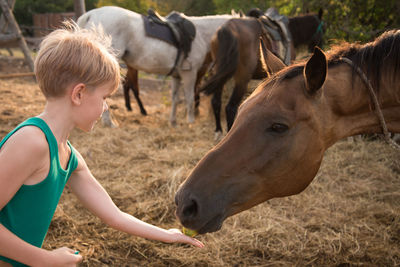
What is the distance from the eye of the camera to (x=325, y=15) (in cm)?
626

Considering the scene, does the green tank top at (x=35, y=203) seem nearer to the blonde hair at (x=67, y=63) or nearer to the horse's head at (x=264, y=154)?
the blonde hair at (x=67, y=63)

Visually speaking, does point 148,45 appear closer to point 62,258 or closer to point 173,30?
point 173,30

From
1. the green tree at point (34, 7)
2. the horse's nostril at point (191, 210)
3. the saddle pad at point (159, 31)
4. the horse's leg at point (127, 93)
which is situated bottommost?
the green tree at point (34, 7)

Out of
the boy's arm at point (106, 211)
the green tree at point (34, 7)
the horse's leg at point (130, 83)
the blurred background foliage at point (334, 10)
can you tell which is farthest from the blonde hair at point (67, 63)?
the green tree at point (34, 7)

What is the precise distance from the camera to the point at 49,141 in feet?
3.87

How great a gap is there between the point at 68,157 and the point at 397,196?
3.22m

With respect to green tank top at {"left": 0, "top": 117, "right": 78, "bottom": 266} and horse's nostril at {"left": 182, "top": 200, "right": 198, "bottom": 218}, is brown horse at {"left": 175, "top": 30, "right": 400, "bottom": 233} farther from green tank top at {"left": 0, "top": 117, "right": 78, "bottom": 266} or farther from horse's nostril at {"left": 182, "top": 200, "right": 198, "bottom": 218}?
green tank top at {"left": 0, "top": 117, "right": 78, "bottom": 266}

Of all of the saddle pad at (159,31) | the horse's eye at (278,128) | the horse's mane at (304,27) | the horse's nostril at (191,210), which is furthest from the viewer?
the horse's mane at (304,27)

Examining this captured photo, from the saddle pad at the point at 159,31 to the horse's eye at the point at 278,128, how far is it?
4.51 meters

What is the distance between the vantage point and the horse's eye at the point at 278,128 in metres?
1.50

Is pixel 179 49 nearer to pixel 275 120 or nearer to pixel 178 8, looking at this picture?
pixel 178 8

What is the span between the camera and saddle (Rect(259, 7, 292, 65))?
5.07 metres

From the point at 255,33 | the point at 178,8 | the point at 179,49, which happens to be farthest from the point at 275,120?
the point at 178,8

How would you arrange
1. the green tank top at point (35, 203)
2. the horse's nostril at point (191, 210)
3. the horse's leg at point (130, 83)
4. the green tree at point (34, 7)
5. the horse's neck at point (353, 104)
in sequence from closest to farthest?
the green tank top at point (35, 203) → the horse's nostril at point (191, 210) → the horse's neck at point (353, 104) → the horse's leg at point (130, 83) → the green tree at point (34, 7)
